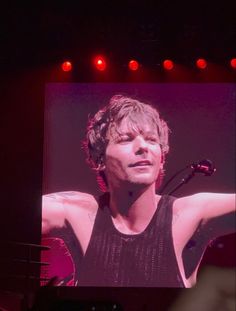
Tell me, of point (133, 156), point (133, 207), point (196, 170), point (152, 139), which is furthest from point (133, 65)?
point (133, 207)

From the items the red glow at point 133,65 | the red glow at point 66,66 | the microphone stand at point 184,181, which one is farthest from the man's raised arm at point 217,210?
the red glow at point 66,66

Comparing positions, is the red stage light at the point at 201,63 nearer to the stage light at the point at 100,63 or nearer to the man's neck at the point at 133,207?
the stage light at the point at 100,63

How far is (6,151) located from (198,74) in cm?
239

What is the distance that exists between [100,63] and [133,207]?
1714mm

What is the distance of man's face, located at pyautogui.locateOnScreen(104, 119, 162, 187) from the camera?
6.84 metres

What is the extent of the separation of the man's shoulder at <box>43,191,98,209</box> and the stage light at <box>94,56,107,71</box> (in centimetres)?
149

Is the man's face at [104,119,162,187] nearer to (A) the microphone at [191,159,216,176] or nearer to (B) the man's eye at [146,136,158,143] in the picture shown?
(B) the man's eye at [146,136,158,143]

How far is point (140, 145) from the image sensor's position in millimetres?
6855

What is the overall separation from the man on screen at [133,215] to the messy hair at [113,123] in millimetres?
11

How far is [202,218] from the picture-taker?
22.1 feet

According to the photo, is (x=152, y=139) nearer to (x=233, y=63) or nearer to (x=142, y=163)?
(x=142, y=163)

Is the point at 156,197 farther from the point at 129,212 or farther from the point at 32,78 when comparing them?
the point at 32,78

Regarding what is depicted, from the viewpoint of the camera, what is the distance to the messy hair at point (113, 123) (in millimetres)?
6930

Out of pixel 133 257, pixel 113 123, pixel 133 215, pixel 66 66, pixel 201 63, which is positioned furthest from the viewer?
pixel 66 66
